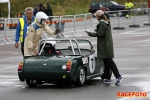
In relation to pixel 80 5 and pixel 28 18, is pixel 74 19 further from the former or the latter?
pixel 80 5

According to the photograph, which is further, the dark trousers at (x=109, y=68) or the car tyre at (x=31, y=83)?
the dark trousers at (x=109, y=68)

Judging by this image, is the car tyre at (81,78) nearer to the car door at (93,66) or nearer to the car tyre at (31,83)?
the car door at (93,66)

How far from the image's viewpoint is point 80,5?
Result: 78188mm

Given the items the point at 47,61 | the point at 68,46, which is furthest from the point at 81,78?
the point at 68,46

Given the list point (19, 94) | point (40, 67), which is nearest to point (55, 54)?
point (40, 67)

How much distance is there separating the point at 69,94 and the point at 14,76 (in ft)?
13.3

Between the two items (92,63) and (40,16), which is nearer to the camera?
(92,63)

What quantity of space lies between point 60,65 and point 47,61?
37 centimetres

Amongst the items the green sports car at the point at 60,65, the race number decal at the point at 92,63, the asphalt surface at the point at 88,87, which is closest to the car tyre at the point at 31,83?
the green sports car at the point at 60,65

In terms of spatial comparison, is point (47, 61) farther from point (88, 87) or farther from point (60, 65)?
point (88, 87)

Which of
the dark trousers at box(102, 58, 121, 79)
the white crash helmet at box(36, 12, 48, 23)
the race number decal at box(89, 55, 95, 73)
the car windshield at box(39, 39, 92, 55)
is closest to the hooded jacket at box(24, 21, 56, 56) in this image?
the white crash helmet at box(36, 12, 48, 23)

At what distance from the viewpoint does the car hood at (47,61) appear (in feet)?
44.3

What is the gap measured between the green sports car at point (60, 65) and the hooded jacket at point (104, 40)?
1.09ft

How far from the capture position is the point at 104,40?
562 inches
